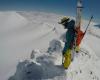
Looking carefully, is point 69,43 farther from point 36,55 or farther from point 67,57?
point 36,55

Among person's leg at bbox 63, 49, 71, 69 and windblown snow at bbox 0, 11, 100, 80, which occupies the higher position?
person's leg at bbox 63, 49, 71, 69

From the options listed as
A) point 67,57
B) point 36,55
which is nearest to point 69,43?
point 67,57

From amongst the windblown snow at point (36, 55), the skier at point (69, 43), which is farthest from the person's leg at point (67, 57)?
the windblown snow at point (36, 55)

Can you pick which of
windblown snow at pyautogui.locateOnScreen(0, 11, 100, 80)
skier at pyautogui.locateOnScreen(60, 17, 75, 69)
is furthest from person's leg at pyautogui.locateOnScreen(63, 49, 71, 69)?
windblown snow at pyautogui.locateOnScreen(0, 11, 100, 80)

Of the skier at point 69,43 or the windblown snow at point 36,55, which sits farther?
the windblown snow at point 36,55

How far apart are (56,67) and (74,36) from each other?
1800 mm

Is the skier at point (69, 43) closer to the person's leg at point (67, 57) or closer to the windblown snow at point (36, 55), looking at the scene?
the person's leg at point (67, 57)

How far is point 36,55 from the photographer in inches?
600

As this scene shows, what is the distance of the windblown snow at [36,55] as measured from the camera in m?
13.2

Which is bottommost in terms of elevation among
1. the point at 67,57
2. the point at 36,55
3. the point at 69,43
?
the point at 36,55

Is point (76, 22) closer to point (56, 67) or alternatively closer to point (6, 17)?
point (56, 67)

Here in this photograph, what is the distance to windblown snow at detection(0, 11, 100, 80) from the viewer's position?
43.3 ft

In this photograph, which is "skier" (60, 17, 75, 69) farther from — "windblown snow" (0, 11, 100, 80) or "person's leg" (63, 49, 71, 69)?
"windblown snow" (0, 11, 100, 80)

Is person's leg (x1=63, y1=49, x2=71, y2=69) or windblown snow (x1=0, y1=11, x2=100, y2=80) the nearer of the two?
person's leg (x1=63, y1=49, x2=71, y2=69)
